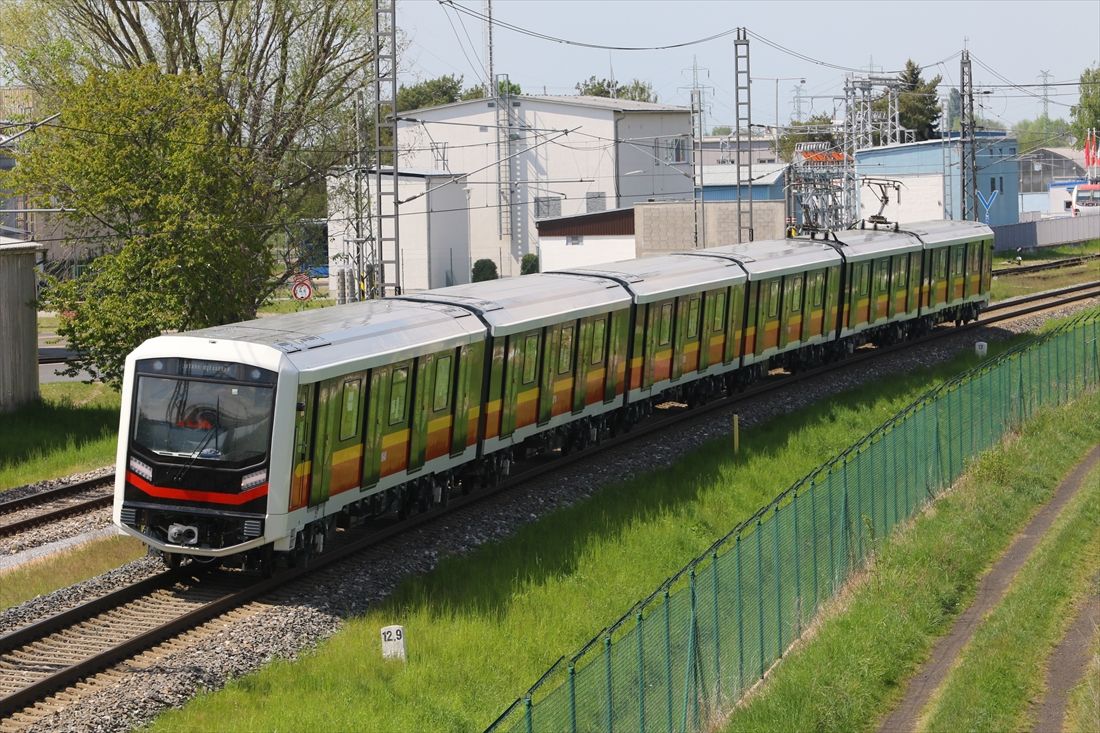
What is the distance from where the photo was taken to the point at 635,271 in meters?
27.7

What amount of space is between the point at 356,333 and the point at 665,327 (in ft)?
32.2

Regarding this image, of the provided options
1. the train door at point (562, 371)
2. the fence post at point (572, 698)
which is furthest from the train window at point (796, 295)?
the fence post at point (572, 698)

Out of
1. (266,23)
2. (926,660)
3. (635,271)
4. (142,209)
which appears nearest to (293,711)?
(926,660)

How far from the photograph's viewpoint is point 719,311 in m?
29.2

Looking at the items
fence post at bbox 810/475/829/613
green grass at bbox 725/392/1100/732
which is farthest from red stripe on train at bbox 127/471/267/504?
fence post at bbox 810/475/829/613

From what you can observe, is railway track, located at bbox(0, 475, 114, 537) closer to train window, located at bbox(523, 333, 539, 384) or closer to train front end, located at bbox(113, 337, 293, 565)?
train front end, located at bbox(113, 337, 293, 565)

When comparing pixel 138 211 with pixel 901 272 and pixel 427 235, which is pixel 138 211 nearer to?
pixel 901 272

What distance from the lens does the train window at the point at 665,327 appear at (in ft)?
87.9

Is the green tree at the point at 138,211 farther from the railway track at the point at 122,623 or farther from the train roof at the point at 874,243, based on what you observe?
the train roof at the point at 874,243

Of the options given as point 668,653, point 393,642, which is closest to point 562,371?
point 393,642

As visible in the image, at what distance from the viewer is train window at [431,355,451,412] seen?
1977 centimetres

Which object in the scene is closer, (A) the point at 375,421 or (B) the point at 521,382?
(A) the point at 375,421

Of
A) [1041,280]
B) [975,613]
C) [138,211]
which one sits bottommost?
[975,613]

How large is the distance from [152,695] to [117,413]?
62.1 feet
